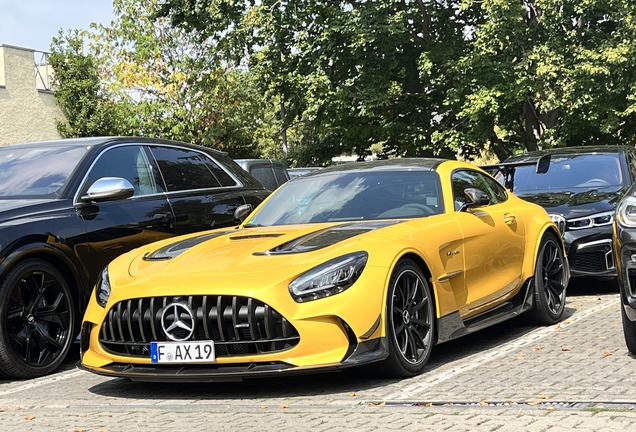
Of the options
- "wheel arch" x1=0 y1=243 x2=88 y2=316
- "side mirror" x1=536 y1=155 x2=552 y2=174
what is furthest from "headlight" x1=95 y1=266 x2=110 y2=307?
"side mirror" x1=536 y1=155 x2=552 y2=174

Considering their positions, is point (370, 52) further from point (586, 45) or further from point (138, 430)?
point (138, 430)

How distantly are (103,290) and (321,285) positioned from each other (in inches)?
61.6

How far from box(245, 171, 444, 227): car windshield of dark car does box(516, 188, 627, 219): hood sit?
136 inches

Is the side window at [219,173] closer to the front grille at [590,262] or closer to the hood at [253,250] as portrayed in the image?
the hood at [253,250]

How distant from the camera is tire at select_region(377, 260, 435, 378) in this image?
5.68 metres

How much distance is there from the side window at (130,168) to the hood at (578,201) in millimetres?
4455

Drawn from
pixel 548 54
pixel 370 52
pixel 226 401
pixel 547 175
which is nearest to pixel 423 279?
pixel 226 401

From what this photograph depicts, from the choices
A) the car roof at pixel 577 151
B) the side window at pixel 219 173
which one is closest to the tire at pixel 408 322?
the side window at pixel 219 173

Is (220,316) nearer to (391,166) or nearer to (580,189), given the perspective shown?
(391,166)

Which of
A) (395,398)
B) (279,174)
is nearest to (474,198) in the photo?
(395,398)

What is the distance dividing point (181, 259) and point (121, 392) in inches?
37.2

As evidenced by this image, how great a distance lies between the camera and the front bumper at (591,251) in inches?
386

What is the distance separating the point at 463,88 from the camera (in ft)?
101

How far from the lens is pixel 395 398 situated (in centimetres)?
529
